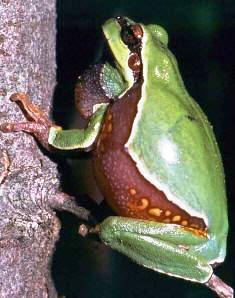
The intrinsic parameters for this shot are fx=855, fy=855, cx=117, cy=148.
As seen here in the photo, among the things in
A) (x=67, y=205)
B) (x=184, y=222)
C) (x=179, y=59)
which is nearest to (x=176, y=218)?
(x=184, y=222)

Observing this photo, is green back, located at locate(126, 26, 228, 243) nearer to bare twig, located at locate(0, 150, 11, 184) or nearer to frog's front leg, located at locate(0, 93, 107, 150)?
frog's front leg, located at locate(0, 93, 107, 150)

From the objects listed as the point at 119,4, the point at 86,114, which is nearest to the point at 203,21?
the point at 119,4

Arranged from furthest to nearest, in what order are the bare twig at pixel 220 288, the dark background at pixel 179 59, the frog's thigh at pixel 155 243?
the dark background at pixel 179 59
the frog's thigh at pixel 155 243
the bare twig at pixel 220 288

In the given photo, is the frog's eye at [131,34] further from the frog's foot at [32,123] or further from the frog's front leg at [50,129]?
the frog's foot at [32,123]

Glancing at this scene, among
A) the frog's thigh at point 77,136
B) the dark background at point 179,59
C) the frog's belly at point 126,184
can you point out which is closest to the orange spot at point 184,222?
the frog's belly at point 126,184

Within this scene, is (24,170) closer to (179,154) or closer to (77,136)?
(77,136)

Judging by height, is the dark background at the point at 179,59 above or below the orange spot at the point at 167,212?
below
